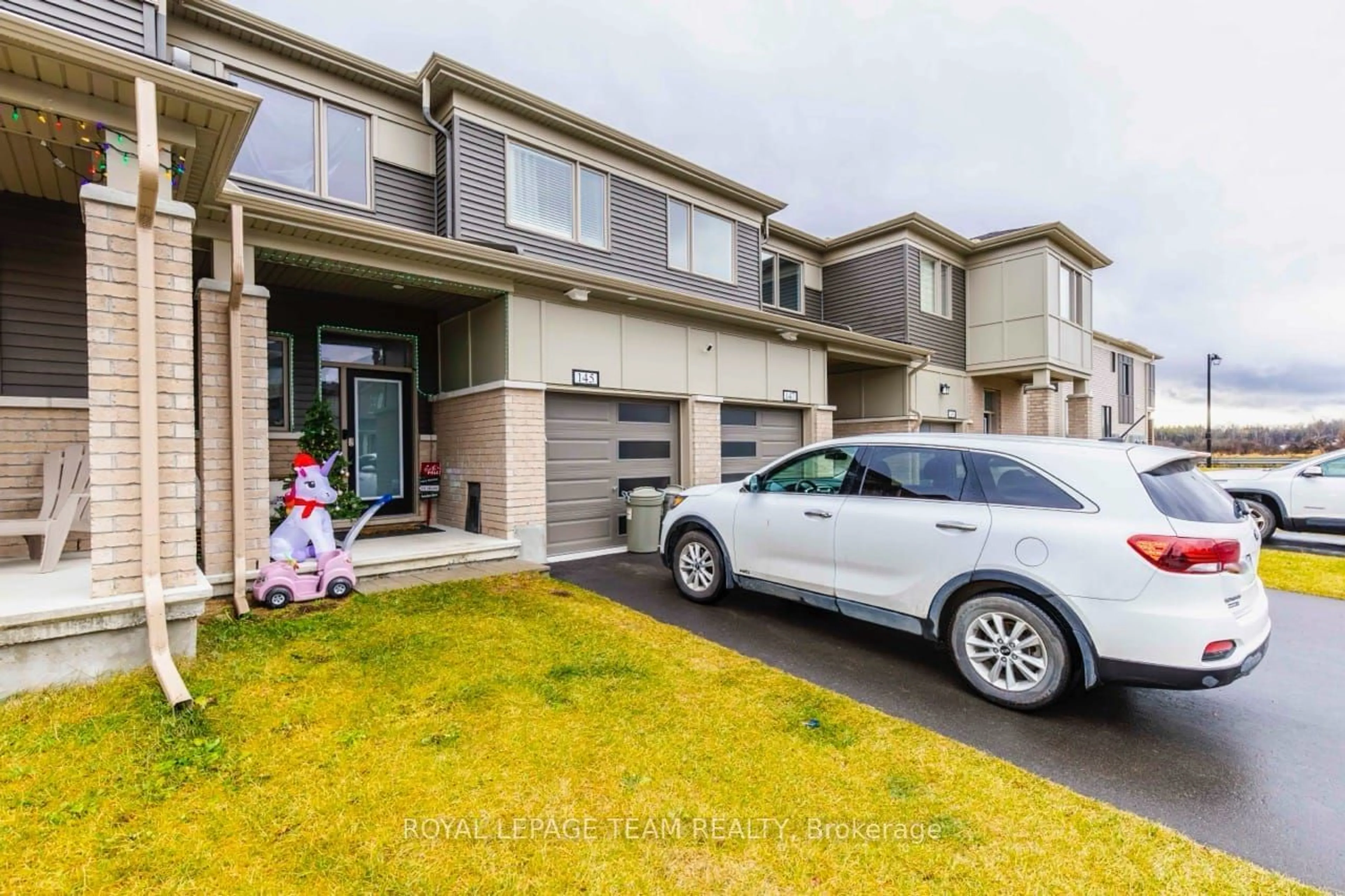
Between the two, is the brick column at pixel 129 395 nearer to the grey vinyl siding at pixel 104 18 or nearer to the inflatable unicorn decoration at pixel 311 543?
the inflatable unicorn decoration at pixel 311 543

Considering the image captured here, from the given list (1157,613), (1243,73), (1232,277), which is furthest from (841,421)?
(1232,277)

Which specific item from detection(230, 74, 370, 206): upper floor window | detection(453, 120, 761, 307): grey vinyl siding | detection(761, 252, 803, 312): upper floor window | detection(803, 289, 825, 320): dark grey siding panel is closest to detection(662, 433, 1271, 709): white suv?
detection(453, 120, 761, 307): grey vinyl siding

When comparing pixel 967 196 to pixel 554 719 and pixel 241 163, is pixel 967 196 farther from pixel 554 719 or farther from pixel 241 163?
pixel 554 719

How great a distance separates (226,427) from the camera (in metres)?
Result: 5.19

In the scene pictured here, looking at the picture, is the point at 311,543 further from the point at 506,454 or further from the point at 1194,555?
the point at 1194,555

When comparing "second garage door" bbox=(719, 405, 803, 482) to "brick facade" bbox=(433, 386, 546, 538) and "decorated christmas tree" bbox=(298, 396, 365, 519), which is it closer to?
"brick facade" bbox=(433, 386, 546, 538)

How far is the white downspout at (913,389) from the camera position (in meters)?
13.6

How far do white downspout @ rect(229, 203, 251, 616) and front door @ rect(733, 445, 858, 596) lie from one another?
4.45 m

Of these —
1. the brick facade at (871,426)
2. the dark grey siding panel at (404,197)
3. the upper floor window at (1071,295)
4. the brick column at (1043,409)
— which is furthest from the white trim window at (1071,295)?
the dark grey siding panel at (404,197)

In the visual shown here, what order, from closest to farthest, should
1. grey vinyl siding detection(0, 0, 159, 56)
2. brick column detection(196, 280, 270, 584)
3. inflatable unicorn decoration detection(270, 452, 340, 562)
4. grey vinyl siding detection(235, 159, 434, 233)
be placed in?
grey vinyl siding detection(0, 0, 159, 56) < brick column detection(196, 280, 270, 584) < inflatable unicorn decoration detection(270, 452, 340, 562) < grey vinyl siding detection(235, 159, 434, 233)

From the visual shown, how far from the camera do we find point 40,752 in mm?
2822

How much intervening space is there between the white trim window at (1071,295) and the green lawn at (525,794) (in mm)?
16018

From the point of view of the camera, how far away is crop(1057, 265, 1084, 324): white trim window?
50.5 ft

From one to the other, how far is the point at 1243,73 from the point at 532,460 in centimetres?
1389
